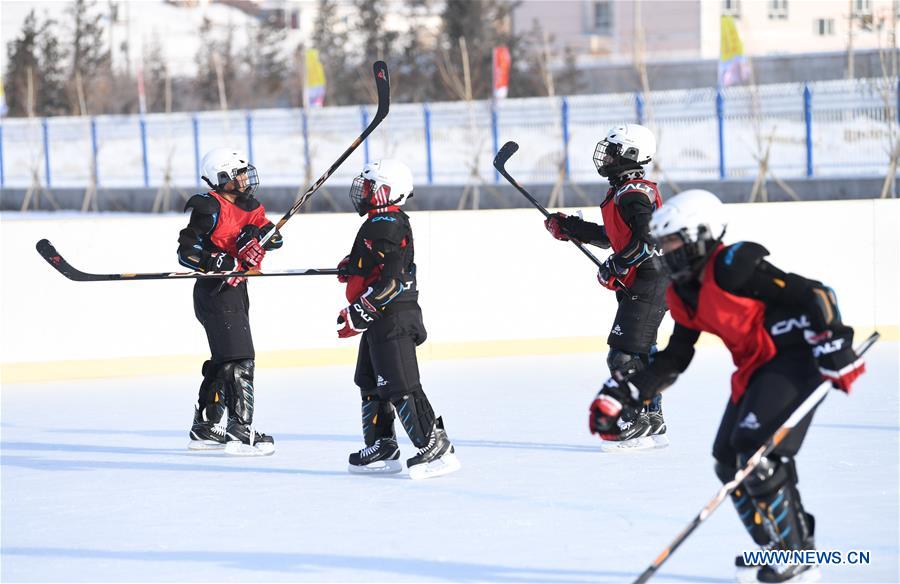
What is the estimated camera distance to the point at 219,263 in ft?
17.9

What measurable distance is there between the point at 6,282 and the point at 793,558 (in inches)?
214

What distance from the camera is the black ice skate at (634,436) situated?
5.46 metres

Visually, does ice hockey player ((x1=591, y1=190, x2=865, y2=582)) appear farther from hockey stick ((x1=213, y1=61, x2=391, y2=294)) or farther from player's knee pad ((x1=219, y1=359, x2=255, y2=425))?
hockey stick ((x1=213, y1=61, x2=391, y2=294))

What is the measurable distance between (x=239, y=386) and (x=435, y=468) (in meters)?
1.03

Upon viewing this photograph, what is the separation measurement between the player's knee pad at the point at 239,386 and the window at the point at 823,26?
3045cm

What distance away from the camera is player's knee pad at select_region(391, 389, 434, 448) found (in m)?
4.93

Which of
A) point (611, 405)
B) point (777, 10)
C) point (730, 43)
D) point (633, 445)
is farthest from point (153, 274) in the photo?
point (777, 10)

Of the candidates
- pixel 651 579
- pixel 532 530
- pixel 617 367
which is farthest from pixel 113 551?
pixel 617 367

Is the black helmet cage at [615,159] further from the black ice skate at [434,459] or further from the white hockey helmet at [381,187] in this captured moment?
the black ice skate at [434,459]

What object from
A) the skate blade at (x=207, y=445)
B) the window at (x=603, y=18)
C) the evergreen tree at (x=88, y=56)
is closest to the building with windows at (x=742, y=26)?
the window at (x=603, y=18)

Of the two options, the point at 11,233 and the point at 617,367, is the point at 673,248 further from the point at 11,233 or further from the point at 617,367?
the point at 11,233

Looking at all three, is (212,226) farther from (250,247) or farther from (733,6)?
(733,6)

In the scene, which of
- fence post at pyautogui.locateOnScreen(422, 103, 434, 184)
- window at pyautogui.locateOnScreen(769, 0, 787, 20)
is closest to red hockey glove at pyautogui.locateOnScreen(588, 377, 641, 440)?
fence post at pyautogui.locateOnScreen(422, 103, 434, 184)

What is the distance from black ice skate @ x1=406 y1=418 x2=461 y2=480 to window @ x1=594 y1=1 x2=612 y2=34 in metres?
34.2
